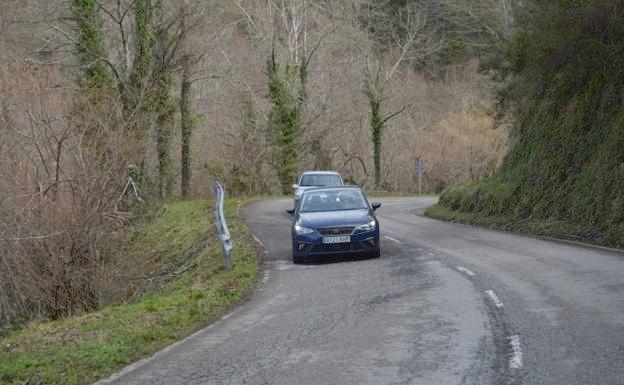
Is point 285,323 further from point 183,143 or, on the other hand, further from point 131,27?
point 183,143

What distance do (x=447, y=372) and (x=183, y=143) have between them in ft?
117

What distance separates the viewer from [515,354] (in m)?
7.34

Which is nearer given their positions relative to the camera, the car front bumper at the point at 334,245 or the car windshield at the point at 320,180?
the car front bumper at the point at 334,245

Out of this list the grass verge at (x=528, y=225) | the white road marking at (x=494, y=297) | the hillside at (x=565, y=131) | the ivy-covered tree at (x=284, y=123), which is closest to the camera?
the white road marking at (x=494, y=297)

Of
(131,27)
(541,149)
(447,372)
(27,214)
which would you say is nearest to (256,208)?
(131,27)

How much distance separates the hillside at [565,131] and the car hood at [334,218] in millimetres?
6016

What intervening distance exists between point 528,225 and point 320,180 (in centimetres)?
988

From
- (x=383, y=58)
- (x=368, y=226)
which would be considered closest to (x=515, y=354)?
(x=368, y=226)

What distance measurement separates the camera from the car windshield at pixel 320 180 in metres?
29.5

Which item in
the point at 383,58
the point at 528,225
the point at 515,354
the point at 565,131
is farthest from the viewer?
the point at 383,58

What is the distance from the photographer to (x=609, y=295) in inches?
409

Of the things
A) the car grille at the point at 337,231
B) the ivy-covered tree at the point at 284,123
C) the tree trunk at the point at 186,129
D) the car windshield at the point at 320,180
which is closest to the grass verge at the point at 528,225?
the car windshield at the point at 320,180

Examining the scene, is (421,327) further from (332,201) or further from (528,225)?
(528,225)

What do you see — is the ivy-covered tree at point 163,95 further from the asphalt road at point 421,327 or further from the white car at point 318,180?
the asphalt road at point 421,327
